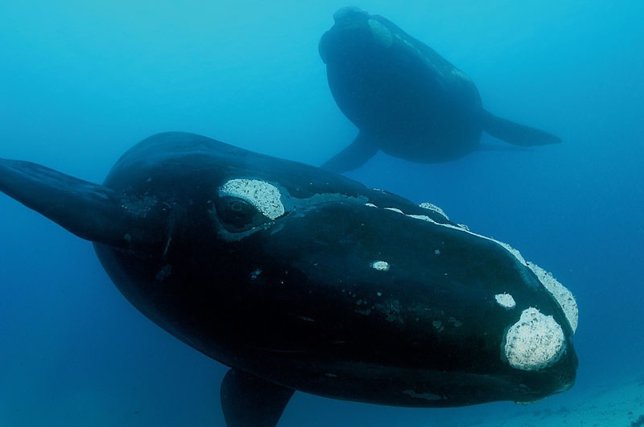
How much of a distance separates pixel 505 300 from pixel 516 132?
12.5 metres

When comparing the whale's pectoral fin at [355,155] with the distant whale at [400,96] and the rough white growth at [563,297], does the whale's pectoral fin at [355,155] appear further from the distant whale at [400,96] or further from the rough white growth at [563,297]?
the rough white growth at [563,297]

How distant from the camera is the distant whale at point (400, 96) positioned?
892 cm

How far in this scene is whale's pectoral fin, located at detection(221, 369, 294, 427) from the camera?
5.07m

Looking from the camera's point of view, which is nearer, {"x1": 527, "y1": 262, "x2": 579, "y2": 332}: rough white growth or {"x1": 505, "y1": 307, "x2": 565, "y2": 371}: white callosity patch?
{"x1": 505, "y1": 307, "x2": 565, "y2": 371}: white callosity patch

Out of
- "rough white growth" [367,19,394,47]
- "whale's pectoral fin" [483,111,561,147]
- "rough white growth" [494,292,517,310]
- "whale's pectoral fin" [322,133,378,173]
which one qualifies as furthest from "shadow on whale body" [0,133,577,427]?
"whale's pectoral fin" [483,111,561,147]

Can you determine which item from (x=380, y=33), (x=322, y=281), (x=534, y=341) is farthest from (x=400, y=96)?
(x=534, y=341)

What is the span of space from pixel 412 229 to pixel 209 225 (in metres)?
1.43

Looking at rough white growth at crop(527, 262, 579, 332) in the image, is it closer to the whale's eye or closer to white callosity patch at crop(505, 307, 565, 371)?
white callosity patch at crop(505, 307, 565, 371)

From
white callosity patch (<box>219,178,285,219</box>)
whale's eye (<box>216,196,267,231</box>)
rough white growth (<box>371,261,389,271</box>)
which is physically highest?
white callosity patch (<box>219,178,285,219</box>)

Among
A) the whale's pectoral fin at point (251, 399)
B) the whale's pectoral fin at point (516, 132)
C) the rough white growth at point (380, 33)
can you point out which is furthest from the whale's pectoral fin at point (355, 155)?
the whale's pectoral fin at point (251, 399)

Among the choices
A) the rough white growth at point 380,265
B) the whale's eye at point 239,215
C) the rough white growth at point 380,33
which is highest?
the rough white growth at point 380,33

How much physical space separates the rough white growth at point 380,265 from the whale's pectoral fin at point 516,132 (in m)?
11.7

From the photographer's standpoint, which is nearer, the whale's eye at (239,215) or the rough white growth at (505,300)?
the rough white growth at (505,300)

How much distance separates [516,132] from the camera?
13.9 metres
